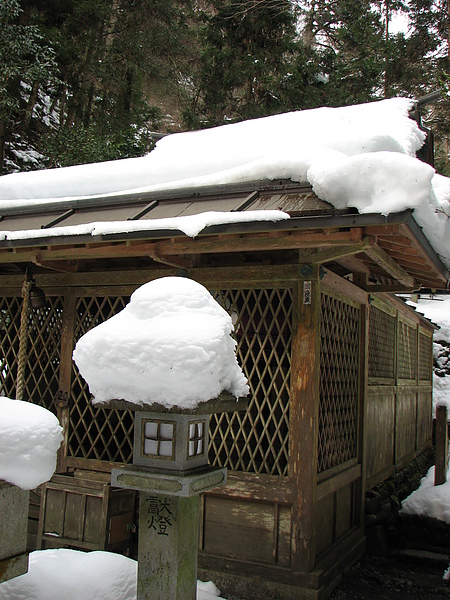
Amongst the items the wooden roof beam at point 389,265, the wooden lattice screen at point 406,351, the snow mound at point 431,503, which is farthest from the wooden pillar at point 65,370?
the wooden lattice screen at point 406,351

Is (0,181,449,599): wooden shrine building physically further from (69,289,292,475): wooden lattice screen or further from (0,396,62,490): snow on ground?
(0,396,62,490): snow on ground

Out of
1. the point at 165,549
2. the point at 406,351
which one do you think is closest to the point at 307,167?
the point at 165,549

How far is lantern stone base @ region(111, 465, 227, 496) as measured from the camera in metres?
3.35

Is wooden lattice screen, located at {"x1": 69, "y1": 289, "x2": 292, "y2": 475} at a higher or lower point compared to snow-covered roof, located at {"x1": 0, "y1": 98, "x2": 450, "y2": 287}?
lower

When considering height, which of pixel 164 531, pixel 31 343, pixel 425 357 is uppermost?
pixel 425 357

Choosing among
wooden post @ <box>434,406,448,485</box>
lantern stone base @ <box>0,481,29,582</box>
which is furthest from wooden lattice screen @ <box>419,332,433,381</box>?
lantern stone base @ <box>0,481,29,582</box>

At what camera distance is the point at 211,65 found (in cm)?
2055

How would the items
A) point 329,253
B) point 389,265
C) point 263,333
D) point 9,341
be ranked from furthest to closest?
Result: 1. point 9,341
2. point 263,333
3. point 389,265
4. point 329,253

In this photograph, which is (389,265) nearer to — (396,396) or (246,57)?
(396,396)

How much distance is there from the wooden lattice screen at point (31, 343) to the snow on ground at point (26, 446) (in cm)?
352

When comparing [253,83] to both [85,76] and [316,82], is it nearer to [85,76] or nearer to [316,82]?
[316,82]

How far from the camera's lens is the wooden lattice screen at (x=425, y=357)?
1437 cm

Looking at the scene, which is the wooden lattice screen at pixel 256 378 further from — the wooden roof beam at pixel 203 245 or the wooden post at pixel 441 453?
the wooden post at pixel 441 453

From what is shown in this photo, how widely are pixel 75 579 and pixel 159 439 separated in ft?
5.90
